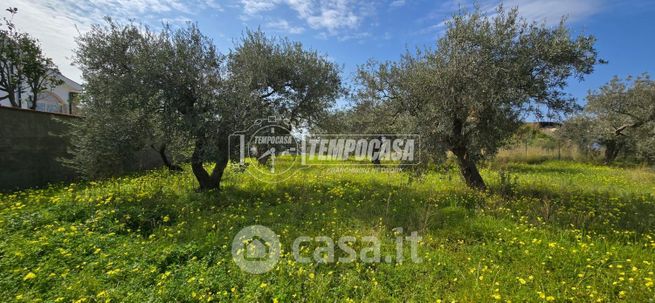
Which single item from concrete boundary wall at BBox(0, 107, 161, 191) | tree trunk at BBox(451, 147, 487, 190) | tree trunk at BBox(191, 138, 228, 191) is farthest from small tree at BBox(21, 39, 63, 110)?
tree trunk at BBox(451, 147, 487, 190)

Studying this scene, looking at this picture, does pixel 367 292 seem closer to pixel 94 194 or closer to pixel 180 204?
pixel 180 204

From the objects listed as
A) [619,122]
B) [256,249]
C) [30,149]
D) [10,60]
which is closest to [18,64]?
[10,60]

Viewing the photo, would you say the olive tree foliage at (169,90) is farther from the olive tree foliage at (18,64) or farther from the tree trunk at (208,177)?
the olive tree foliage at (18,64)

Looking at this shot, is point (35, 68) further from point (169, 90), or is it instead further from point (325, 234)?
point (325, 234)

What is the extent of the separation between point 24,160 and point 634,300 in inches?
592

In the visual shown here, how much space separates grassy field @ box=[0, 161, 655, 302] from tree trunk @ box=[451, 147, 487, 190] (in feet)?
3.17

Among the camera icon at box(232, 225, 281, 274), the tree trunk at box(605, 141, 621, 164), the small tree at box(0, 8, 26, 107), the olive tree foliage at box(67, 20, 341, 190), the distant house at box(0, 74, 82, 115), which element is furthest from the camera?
the distant house at box(0, 74, 82, 115)

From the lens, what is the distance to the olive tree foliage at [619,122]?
18.2m

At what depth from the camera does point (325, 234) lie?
18.4 feet

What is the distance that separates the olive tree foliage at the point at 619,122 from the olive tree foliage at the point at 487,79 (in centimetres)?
1533

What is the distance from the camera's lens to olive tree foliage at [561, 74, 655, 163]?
1819 centimetres

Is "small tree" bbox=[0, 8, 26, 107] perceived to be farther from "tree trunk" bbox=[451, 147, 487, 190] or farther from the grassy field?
"tree trunk" bbox=[451, 147, 487, 190]

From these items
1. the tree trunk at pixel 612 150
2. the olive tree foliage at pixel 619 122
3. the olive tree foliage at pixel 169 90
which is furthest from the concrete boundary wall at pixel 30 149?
the tree trunk at pixel 612 150

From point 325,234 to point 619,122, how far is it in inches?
1020
